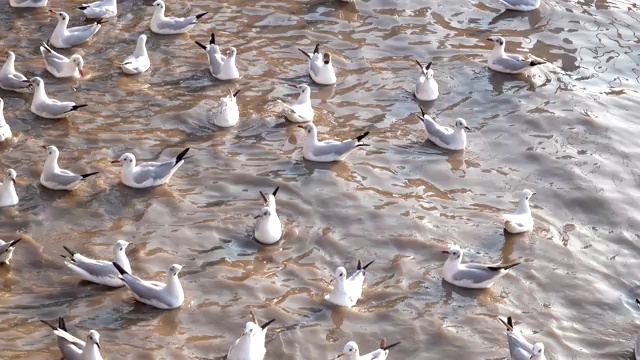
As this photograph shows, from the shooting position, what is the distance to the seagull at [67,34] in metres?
15.9

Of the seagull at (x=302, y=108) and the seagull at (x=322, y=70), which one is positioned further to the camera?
the seagull at (x=322, y=70)

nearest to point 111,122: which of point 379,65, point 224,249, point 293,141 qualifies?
point 293,141

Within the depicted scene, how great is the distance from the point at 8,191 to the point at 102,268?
195cm

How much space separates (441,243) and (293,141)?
2.85m

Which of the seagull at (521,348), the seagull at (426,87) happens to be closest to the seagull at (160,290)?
the seagull at (521,348)

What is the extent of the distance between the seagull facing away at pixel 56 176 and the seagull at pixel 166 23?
4.35 meters

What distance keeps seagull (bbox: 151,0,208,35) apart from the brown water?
0.20 m

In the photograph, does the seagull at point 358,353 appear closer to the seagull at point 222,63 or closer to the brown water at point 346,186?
the brown water at point 346,186

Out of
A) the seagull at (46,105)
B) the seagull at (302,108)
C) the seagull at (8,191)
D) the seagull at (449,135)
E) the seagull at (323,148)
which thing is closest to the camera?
the seagull at (8,191)

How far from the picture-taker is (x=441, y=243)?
12.2 meters

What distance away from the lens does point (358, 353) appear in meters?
10.1

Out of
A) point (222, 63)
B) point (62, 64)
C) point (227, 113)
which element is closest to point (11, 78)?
point (62, 64)

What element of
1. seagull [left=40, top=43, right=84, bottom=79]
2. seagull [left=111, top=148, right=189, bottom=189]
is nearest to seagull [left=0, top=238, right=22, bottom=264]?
seagull [left=111, top=148, right=189, bottom=189]

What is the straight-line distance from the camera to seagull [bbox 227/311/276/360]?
989cm
